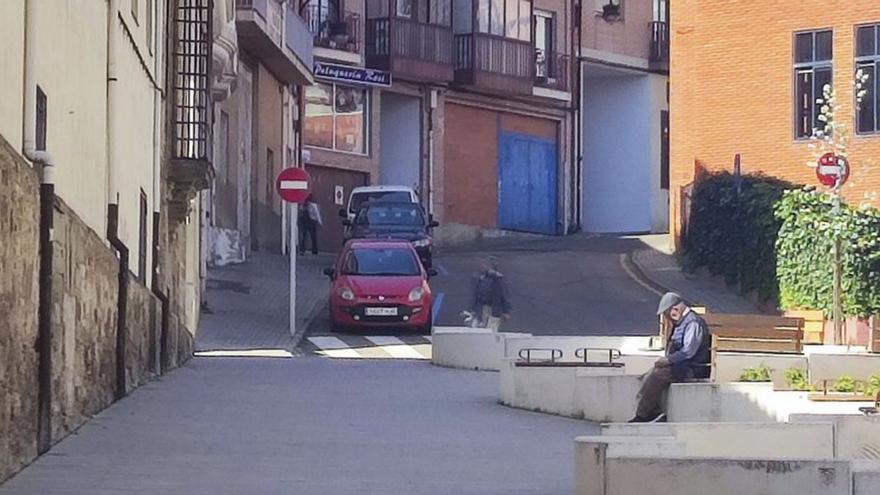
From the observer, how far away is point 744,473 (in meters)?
11.1

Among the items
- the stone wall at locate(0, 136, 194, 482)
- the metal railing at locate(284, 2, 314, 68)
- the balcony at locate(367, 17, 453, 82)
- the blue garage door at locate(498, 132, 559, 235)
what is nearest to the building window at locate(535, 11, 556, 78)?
the blue garage door at locate(498, 132, 559, 235)

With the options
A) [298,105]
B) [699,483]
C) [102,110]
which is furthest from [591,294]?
[699,483]

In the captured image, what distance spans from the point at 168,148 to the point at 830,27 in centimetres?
1932

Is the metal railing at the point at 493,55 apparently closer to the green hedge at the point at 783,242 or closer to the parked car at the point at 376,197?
the parked car at the point at 376,197

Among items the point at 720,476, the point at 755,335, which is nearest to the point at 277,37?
the point at 755,335

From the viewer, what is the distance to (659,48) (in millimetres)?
59500

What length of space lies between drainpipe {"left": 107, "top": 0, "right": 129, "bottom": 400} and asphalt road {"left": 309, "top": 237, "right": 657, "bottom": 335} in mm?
14422

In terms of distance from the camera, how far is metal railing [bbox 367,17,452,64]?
50.6 m

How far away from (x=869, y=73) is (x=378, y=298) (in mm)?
12561

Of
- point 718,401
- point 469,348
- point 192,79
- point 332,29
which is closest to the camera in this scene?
point 718,401

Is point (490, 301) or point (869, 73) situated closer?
point (490, 301)

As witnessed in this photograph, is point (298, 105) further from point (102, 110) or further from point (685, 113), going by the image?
point (102, 110)

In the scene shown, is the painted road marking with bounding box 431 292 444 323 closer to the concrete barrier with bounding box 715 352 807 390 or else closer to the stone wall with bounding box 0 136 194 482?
the stone wall with bounding box 0 136 194 482

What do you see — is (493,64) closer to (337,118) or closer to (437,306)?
(337,118)
